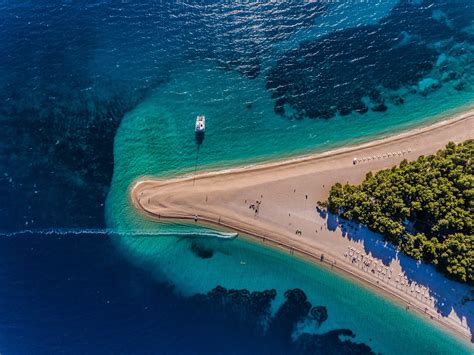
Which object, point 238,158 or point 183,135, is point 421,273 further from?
point 183,135

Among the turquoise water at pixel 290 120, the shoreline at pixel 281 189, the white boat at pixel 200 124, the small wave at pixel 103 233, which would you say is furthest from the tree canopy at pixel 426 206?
the white boat at pixel 200 124

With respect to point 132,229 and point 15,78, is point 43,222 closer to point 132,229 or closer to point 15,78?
point 132,229

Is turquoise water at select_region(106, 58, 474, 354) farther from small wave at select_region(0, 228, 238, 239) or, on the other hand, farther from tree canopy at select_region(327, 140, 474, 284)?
tree canopy at select_region(327, 140, 474, 284)

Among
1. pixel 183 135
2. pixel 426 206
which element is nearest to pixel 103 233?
pixel 183 135

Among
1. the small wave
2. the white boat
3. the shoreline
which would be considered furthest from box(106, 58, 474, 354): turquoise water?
the shoreline

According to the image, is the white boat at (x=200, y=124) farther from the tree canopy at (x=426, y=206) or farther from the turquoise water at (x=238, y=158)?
the tree canopy at (x=426, y=206)

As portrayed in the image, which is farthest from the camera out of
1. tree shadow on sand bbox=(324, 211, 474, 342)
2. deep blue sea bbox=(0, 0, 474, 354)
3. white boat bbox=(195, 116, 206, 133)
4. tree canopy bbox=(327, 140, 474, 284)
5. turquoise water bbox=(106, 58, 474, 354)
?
white boat bbox=(195, 116, 206, 133)
